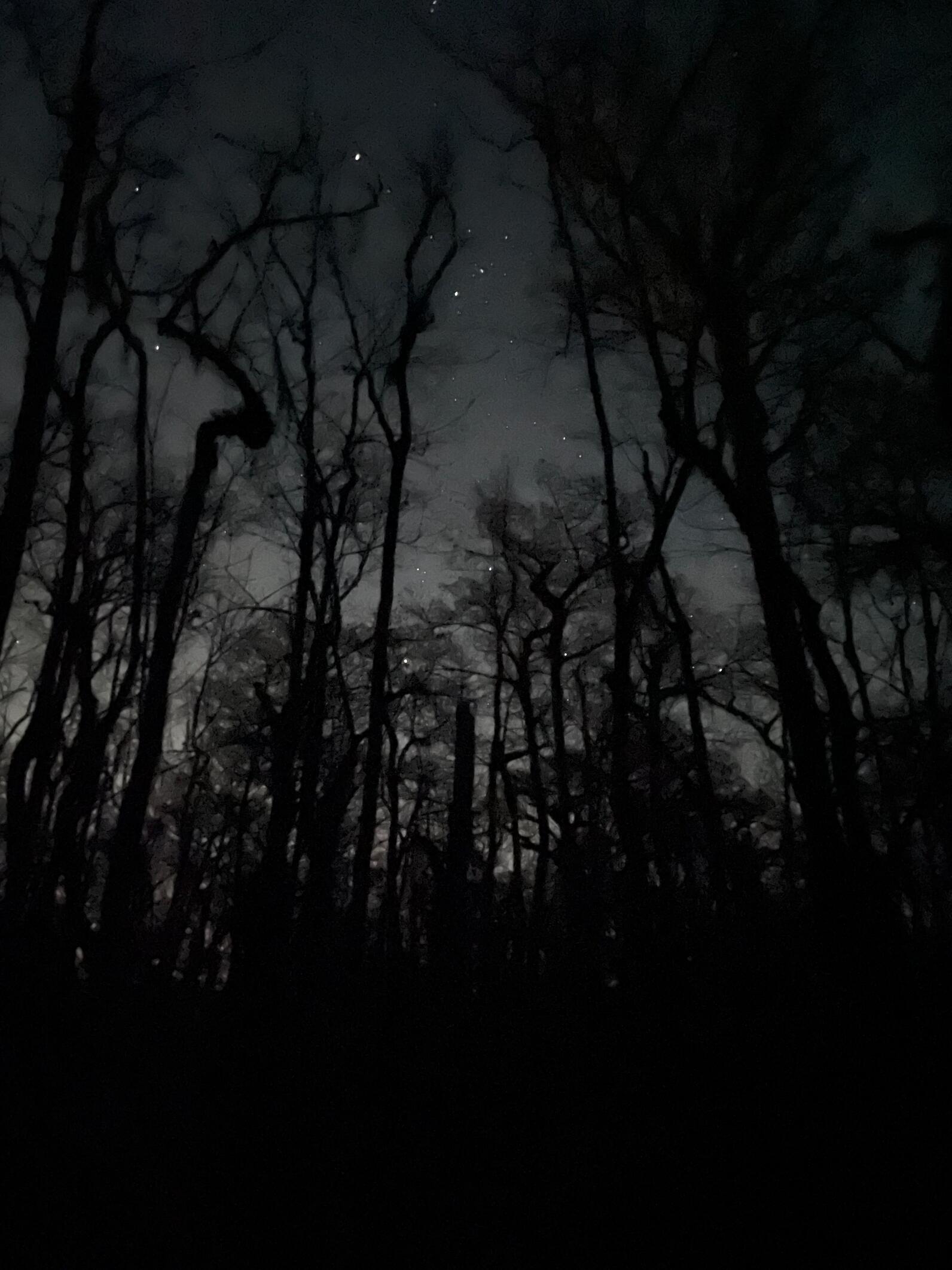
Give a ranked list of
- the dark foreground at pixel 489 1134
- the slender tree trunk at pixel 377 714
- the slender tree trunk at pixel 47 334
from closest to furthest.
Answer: the dark foreground at pixel 489 1134 → the slender tree trunk at pixel 47 334 → the slender tree trunk at pixel 377 714

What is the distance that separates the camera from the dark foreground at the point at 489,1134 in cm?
386

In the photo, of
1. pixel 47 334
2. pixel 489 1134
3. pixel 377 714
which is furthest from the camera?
pixel 377 714

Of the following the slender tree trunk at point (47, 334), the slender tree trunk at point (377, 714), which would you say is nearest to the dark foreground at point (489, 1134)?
the slender tree trunk at point (377, 714)

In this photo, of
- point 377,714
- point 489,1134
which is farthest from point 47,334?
point 489,1134

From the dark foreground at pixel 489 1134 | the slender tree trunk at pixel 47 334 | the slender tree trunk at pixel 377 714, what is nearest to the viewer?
the dark foreground at pixel 489 1134

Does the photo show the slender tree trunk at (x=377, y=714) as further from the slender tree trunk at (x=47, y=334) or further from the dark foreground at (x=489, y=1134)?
the slender tree trunk at (x=47, y=334)

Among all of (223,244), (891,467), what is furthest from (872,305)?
(223,244)

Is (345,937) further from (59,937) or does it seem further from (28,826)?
(28,826)

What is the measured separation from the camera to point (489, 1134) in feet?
17.7

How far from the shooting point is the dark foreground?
3.86 m

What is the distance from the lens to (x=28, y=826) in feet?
26.9

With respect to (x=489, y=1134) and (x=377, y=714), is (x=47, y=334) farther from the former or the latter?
(x=489, y=1134)

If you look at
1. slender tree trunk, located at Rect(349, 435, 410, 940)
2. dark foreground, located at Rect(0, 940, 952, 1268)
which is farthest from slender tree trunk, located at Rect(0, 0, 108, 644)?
slender tree trunk, located at Rect(349, 435, 410, 940)

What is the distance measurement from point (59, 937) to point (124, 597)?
6.90 metres
